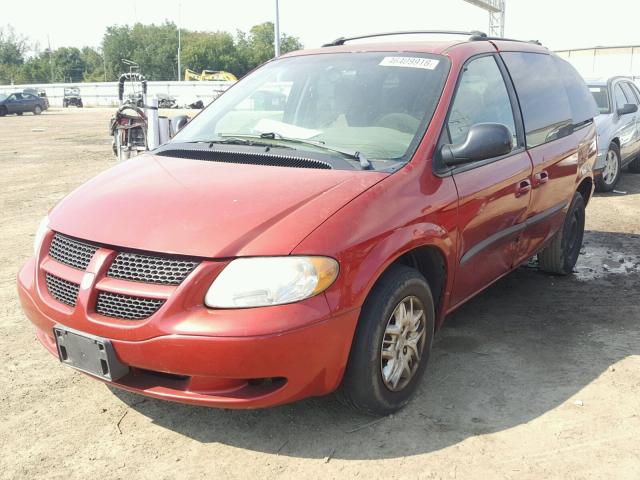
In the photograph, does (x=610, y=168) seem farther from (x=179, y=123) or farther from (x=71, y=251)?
(x=71, y=251)

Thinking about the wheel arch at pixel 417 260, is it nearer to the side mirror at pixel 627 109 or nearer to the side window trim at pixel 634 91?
the side mirror at pixel 627 109

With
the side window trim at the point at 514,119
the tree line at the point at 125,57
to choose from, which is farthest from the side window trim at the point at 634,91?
the tree line at the point at 125,57

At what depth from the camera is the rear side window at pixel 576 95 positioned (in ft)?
17.0

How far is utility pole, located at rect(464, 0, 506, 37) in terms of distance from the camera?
32500 mm

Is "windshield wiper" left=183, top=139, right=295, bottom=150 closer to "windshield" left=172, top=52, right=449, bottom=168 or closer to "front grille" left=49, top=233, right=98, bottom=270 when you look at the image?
"windshield" left=172, top=52, right=449, bottom=168

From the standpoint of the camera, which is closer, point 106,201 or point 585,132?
point 106,201

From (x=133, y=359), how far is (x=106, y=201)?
837 mm

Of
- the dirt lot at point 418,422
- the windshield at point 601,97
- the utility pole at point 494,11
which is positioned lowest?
the dirt lot at point 418,422

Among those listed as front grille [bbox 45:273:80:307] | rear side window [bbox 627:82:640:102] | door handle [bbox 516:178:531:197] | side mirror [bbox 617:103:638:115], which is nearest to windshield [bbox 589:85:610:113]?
side mirror [bbox 617:103:638:115]

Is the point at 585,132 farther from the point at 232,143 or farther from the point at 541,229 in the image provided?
the point at 232,143

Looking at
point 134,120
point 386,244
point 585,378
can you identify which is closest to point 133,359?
point 386,244

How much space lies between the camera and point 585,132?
5293mm

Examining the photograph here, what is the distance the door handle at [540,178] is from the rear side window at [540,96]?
7.9 inches

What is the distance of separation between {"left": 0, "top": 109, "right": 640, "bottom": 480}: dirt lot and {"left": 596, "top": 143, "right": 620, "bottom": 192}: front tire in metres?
5.10
